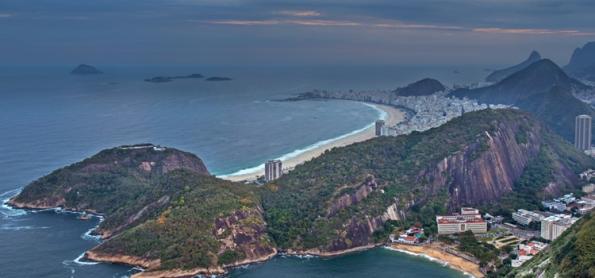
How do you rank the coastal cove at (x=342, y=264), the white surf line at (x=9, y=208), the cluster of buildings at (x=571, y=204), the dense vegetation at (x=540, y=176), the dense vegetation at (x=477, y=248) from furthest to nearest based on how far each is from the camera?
the dense vegetation at (x=540, y=176)
the cluster of buildings at (x=571, y=204)
the white surf line at (x=9, y=208)
the dense vegetation at (x=477, y=248)
the coastal cove at (x=342, y=264)

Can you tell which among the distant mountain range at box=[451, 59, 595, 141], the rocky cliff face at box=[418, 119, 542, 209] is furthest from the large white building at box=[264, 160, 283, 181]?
the distant mountain range at box=[451, 59, 595, 141]

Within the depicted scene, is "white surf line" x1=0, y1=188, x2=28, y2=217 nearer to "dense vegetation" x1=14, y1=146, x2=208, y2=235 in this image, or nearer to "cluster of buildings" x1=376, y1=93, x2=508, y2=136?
"dense vegetation" x1=14, y1=146, x2=208, y2=235

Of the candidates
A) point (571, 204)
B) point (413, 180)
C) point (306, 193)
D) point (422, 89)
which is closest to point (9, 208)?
point (306, 193)

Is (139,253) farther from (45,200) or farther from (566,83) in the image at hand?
(566,83)

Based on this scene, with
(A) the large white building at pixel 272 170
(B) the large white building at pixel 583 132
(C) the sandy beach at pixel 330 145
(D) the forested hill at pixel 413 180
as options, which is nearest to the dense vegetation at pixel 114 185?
(C) the sandy beach at pixel 330 145

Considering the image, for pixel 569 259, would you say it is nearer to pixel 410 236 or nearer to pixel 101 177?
pixel 410 236

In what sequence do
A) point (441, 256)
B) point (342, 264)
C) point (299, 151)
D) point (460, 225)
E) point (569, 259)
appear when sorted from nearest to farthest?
1. point (569, 259)
2. point (342, 264)
3. point (441, 256)
4. point (460, 225)
5. point (299, 151)

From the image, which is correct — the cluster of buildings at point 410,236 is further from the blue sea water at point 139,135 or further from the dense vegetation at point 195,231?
the dense vegetation at point 195,231
